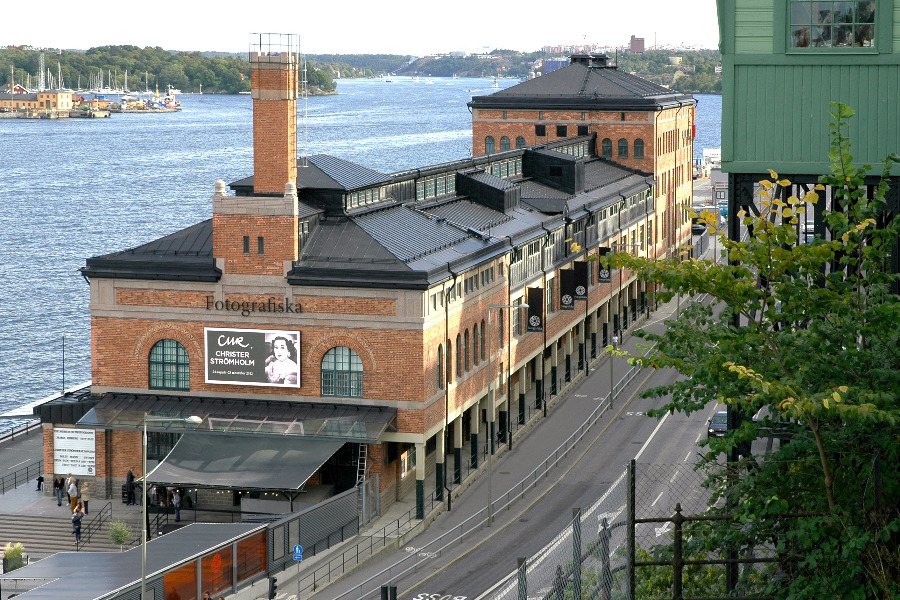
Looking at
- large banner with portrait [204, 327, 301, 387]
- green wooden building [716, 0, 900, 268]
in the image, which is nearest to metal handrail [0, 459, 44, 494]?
large banner with portrait [204, 327, 301, 387]

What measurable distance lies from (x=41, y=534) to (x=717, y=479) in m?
37.8

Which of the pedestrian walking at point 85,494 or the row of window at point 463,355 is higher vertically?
the row of window at point 463,355

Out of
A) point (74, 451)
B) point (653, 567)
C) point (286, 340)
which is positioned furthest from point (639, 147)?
point (653, 567)

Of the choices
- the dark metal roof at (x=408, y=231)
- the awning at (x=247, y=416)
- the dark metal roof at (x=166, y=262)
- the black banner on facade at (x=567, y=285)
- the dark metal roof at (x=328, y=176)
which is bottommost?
the awning at (x=247, y=416)

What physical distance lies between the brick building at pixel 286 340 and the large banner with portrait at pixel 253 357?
59mm

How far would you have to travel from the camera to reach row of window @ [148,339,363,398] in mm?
60156

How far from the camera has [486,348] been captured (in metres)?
68.4

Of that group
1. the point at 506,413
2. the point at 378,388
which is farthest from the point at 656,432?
the point at 378,388

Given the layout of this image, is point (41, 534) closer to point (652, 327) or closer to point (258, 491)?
point (258, 491)

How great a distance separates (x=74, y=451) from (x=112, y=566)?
565 inches

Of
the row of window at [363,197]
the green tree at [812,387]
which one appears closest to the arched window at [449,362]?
the row of window at [363,197]

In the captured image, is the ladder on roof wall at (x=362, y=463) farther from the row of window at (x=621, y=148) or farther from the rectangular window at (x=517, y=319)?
the row of window at (x=621, y=148)

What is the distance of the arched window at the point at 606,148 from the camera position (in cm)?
11447

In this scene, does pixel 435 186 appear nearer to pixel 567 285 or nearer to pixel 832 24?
pixel 567 285
